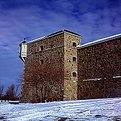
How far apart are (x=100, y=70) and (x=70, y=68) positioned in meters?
4.23

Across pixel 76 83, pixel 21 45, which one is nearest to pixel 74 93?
pixel 76 83

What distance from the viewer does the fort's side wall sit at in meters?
23.9

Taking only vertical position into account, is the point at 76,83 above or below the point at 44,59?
below

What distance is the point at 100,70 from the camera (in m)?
25.4

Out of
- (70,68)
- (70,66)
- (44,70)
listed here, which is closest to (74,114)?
(70,68)

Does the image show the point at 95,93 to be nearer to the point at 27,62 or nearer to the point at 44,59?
the point at 44,59

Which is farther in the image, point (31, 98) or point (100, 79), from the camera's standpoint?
point (31, 98)

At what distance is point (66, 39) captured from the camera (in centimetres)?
2856

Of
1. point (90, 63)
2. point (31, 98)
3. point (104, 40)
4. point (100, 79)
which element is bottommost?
point (31, 98)

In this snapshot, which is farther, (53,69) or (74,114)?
(53,69)

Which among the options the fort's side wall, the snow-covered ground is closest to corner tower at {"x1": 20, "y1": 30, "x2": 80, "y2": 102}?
the fort's side wall

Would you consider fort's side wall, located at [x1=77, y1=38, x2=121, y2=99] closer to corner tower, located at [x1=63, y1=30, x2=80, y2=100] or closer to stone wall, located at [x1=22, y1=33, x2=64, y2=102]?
corner tower, located at [x1=63, y1=30, x2=80, y2=100]

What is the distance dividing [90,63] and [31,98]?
9.52 m

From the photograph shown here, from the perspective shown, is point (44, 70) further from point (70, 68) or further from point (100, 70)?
point (100, 70)
